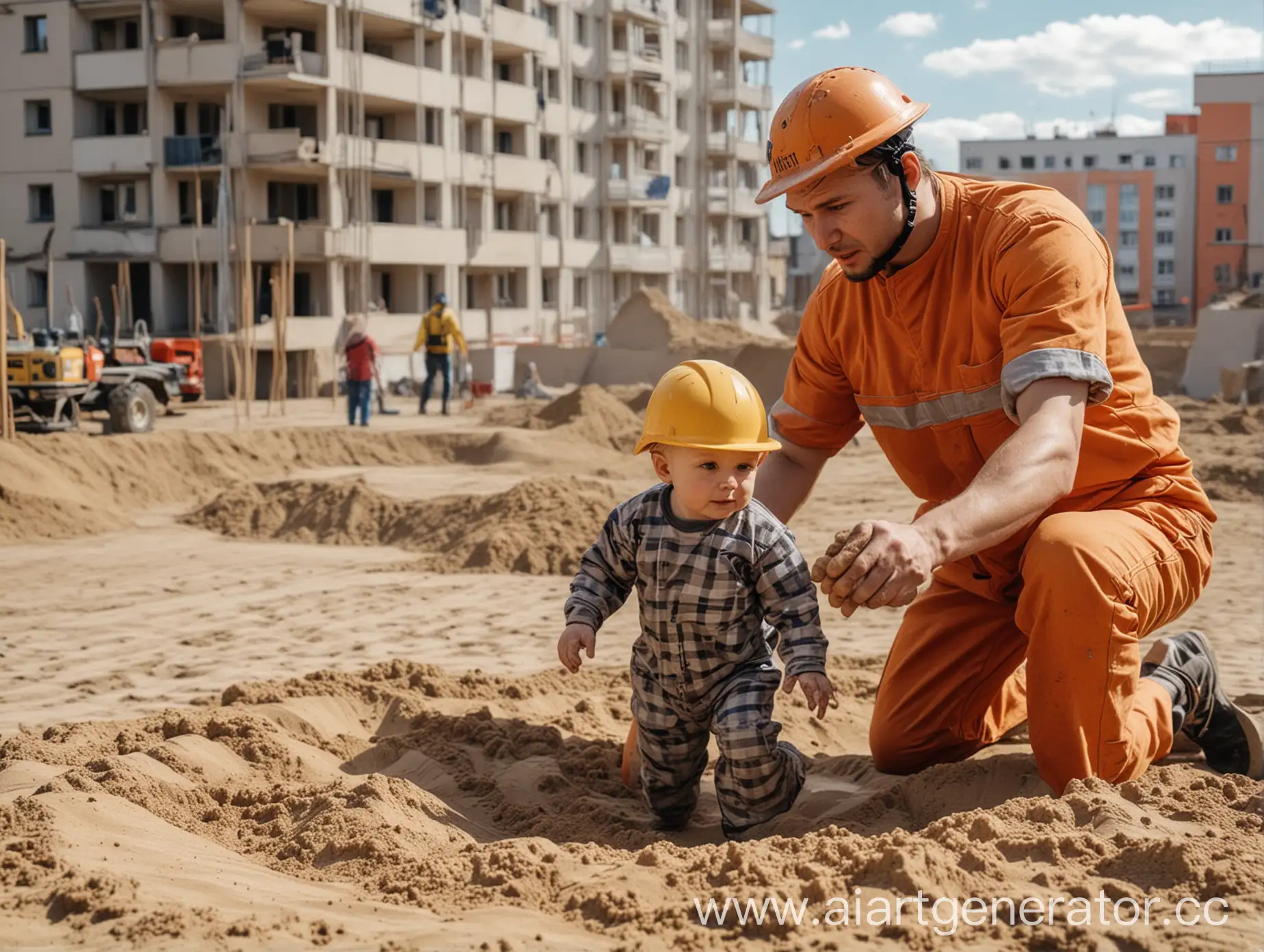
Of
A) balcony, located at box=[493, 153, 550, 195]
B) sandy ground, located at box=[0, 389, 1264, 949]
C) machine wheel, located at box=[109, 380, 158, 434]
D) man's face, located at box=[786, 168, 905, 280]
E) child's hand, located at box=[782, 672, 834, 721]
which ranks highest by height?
balcony, located at box=[493, 153, 550, 195]

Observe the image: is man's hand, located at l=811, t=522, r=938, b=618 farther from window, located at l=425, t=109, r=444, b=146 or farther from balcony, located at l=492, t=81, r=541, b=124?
balcony, located at l=492, t=81, r=541, b=124

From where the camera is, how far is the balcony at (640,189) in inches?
2085

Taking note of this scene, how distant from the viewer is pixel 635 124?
2090 inches

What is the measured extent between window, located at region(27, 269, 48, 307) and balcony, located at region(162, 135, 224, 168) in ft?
15.8

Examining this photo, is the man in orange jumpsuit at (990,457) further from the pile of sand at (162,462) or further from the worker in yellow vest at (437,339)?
the worker in yellow vest at (437,339)

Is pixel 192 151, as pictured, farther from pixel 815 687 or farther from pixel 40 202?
pixel 815 687

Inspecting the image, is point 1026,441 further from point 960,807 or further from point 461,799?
point 461,799

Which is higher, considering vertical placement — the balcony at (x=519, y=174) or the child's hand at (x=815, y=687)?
the balcony at (x=519, y=174)

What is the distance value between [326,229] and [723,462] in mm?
33132

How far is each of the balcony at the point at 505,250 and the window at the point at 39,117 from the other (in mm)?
12441

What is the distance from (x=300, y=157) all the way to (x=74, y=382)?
1949 centimetres

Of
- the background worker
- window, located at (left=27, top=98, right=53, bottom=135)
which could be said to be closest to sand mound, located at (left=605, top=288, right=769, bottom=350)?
the background worker

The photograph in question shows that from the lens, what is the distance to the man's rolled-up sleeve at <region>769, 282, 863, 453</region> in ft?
15.1

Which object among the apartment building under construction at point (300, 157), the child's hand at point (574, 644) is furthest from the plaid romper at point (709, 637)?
the apartment building under construction at point (300, 157)
